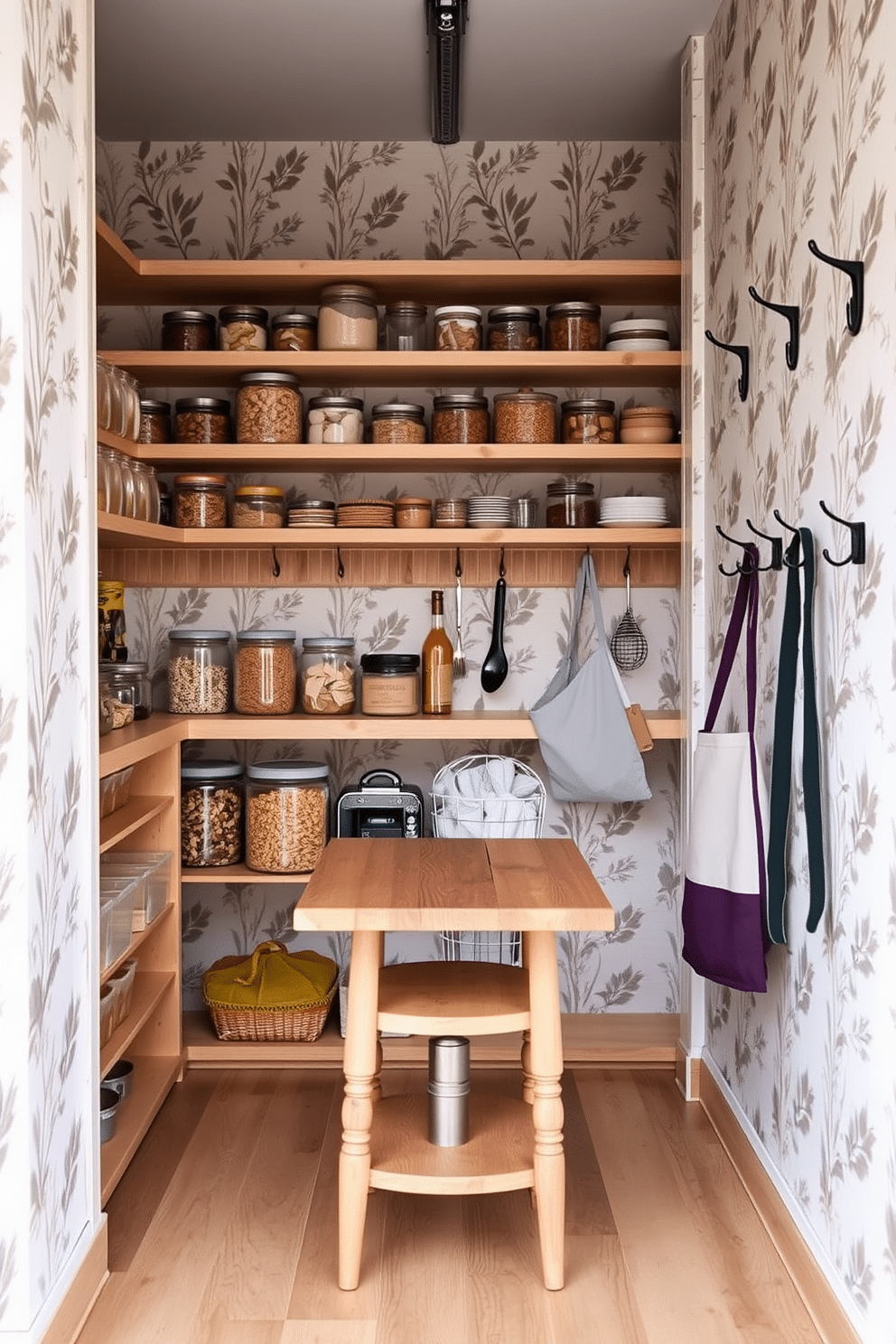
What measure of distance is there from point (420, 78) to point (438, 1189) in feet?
8.44

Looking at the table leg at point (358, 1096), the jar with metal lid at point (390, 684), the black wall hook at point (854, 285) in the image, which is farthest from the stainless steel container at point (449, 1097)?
the black wall hook at point (854, 285)

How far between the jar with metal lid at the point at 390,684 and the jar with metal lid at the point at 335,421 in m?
0.57

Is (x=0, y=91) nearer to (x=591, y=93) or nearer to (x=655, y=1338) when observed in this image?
(x=591, y=93)

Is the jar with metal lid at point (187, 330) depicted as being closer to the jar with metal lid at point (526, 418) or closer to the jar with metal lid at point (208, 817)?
the jar with metal lid at point (526, 418)

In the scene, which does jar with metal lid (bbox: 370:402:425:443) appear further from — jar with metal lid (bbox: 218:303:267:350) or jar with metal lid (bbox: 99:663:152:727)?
jar with metal lid (bbox: 99:663:152:727)

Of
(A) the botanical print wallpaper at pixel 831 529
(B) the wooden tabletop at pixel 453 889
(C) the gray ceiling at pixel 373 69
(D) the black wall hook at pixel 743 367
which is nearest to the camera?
(A) the botanical print wallpaper at pixel 831 529

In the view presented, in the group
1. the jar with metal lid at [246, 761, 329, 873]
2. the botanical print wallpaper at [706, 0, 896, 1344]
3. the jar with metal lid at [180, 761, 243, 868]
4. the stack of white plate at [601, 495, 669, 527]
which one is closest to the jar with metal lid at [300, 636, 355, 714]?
the jar with metal lid at [246, 761, 329, 873]

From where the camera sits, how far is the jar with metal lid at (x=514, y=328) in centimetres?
325

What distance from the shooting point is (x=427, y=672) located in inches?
133

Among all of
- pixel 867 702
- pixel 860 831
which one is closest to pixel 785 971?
pixel 860 831

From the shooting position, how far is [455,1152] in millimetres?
2232

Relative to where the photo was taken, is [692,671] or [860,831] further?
[692,671]

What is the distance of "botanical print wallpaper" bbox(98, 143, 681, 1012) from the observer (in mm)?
3537

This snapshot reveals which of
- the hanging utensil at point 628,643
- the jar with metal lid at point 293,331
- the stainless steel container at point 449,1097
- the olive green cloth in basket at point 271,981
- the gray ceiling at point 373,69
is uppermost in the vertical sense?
the gray ceiling at point 373,69
